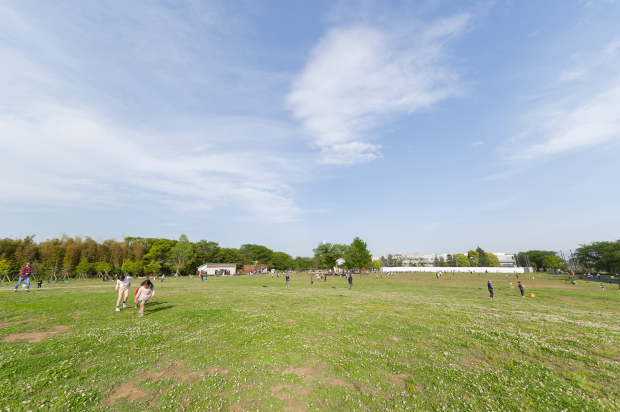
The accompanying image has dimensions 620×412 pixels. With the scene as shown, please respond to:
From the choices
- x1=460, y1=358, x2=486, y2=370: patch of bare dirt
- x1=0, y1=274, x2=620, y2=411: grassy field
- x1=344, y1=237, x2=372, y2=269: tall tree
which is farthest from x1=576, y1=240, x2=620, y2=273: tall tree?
x1=460, y1=358, x2=486, y2=370: patch of bare dirt

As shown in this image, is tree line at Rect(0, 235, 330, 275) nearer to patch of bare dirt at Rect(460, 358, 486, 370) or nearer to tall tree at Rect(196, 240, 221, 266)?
tall tree at Rect(196, 240, 221, 266)

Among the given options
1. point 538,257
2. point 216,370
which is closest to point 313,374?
point 216,370

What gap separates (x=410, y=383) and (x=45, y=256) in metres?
109

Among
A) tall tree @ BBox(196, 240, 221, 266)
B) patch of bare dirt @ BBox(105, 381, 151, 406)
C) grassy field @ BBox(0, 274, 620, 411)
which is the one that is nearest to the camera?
patch of bare dirt @ BBox(105, 381, 151, 406)

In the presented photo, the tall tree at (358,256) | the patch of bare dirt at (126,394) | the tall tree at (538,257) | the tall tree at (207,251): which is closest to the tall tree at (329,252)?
the tall tree at (358,256)

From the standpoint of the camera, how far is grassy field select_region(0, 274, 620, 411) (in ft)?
24.9

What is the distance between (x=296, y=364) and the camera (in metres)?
10.3

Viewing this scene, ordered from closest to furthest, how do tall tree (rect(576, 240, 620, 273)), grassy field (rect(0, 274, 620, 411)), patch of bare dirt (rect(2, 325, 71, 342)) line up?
1. grassy field (rect(0, 274, 620, 411))
2. patch of bare dirt (rect(2, 325, 71, 342))
3. tall tree (rect(576, 240, 620, 273))

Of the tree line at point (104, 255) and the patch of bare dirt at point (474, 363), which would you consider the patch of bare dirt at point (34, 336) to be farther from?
the tree line at point (104, 255)

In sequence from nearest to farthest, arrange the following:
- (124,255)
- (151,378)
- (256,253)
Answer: (151,378)
(124,255)
(256,253)

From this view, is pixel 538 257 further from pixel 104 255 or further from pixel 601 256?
pixel 104 255

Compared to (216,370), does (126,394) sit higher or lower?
higher

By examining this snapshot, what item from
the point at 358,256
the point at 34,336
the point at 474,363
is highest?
the point at 358,256

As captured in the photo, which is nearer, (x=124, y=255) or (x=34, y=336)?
(x=34, y=336)
